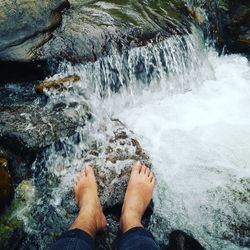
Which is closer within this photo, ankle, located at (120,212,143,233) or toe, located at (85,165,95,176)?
ankle, located at (120,212,143,233)

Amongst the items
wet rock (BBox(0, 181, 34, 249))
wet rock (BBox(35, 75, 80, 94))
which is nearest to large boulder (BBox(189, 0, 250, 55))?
wet rock (BBox(35, 75, 80, 94))

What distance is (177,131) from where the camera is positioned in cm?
504

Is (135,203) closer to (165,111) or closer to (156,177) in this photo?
(156,177)

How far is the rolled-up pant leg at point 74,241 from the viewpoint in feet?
8.97

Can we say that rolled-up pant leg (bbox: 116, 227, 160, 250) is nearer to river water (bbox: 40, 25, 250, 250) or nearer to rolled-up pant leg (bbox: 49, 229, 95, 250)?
rolled-up pant leg (bbox: 49, 229, 95, 250)

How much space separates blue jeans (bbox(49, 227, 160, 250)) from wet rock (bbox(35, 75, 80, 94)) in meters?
2.32

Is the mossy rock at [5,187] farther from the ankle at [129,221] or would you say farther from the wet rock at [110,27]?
the wet rock at [110,27]

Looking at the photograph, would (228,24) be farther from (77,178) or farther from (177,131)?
(77,178)

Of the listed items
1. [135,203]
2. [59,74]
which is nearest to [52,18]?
[59,74]

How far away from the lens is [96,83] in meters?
5.23

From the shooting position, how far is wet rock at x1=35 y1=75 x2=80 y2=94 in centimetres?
475

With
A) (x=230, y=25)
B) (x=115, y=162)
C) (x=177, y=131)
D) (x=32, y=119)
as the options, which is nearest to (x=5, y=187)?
(x=32, y=119)

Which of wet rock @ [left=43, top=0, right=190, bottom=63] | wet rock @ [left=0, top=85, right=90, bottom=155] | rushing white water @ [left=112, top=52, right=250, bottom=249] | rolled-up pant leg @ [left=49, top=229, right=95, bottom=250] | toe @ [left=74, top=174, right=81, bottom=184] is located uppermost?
wet rock @ [left=43, top=0, right=190, bottom=63]

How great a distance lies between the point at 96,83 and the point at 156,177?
1.74 m
